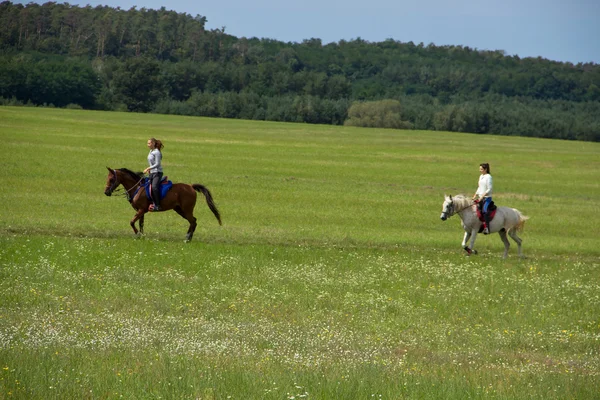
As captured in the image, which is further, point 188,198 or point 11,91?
point 11,91

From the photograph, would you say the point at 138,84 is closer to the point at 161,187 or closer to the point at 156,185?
the point at 161,187

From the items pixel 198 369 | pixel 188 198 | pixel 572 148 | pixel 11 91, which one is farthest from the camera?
pixel 11 91

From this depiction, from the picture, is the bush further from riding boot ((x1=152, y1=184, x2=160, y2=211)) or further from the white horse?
riding boot ((x1=152, y1=184, x2=160, y2=211))

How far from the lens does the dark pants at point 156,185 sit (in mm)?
26231

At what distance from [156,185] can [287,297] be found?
9.01m

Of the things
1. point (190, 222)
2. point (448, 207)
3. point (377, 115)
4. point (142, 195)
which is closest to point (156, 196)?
point (142, 195)

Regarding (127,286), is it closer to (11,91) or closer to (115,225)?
(115,225)

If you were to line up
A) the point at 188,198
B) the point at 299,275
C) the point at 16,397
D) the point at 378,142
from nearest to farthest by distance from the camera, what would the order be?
the point at 16,397
the point at 299,275
the point at 188,198
the point at 378,142

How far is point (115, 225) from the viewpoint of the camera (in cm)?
2894

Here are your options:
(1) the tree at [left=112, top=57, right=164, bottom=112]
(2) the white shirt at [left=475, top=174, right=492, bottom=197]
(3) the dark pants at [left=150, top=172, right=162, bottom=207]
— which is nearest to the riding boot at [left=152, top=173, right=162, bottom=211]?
(3) the dark pants at [left=150, top=172, right=162, bottom=207]

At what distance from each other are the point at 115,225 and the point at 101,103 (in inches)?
3617

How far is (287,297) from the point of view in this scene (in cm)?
1861

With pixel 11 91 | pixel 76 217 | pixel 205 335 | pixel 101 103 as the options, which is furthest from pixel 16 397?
pixel 101 103

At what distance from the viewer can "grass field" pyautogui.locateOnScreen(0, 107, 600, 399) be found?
11164 mm
